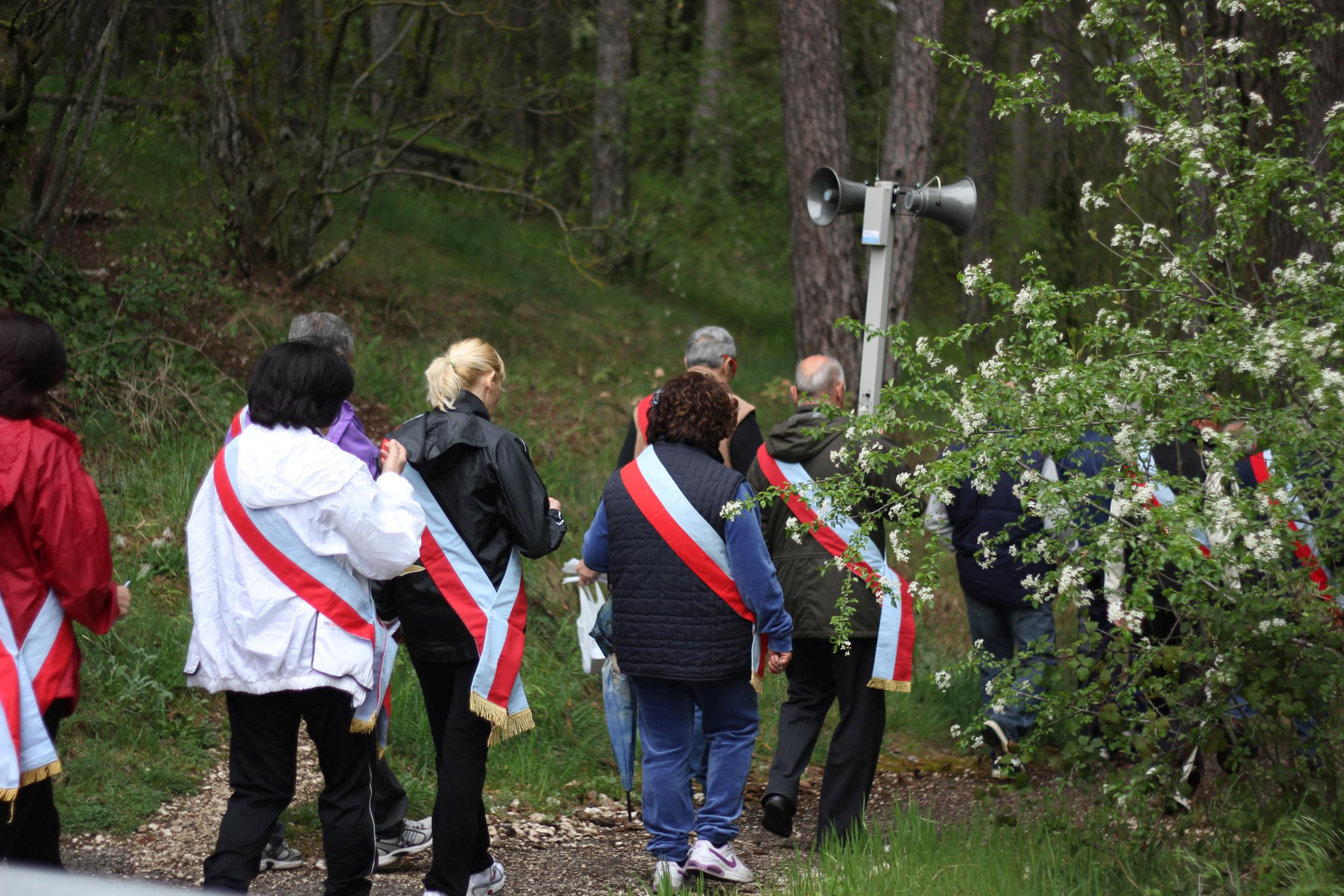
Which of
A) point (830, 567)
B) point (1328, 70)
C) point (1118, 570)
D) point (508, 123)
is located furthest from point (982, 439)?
point (508, 123)

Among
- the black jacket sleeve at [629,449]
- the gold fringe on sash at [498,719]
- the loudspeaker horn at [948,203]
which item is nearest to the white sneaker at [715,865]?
the gold fringe on sash at [498,719]

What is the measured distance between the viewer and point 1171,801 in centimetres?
388

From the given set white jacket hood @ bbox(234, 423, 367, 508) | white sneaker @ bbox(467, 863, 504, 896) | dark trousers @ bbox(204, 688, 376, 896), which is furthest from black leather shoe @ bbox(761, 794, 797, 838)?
white jacket hood @ bbox(234, 423, 367, 508)

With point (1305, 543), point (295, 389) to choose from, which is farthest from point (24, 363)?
point (1305, 543)

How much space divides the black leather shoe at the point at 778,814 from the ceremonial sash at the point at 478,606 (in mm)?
1371

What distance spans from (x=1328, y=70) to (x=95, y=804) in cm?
633

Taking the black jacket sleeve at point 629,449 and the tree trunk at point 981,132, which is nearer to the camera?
the black jacket sleeve at point 629,449

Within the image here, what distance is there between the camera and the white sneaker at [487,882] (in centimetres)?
437

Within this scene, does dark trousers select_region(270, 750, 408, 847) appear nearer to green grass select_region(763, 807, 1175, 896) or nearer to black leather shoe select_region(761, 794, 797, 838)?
black leather shoe select_region(761, 794, 797, 838)

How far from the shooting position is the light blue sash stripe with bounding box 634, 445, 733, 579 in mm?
4371

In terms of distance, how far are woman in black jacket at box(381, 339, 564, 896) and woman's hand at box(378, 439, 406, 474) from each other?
160 mm

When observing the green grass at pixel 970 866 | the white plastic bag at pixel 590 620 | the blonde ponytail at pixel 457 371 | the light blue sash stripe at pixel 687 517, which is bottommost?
the green grass at pixel 970 866

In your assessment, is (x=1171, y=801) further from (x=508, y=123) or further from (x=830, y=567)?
(x=508, y=123)

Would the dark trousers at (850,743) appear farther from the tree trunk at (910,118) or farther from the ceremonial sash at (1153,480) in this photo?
the tree trunk at (910,118)
